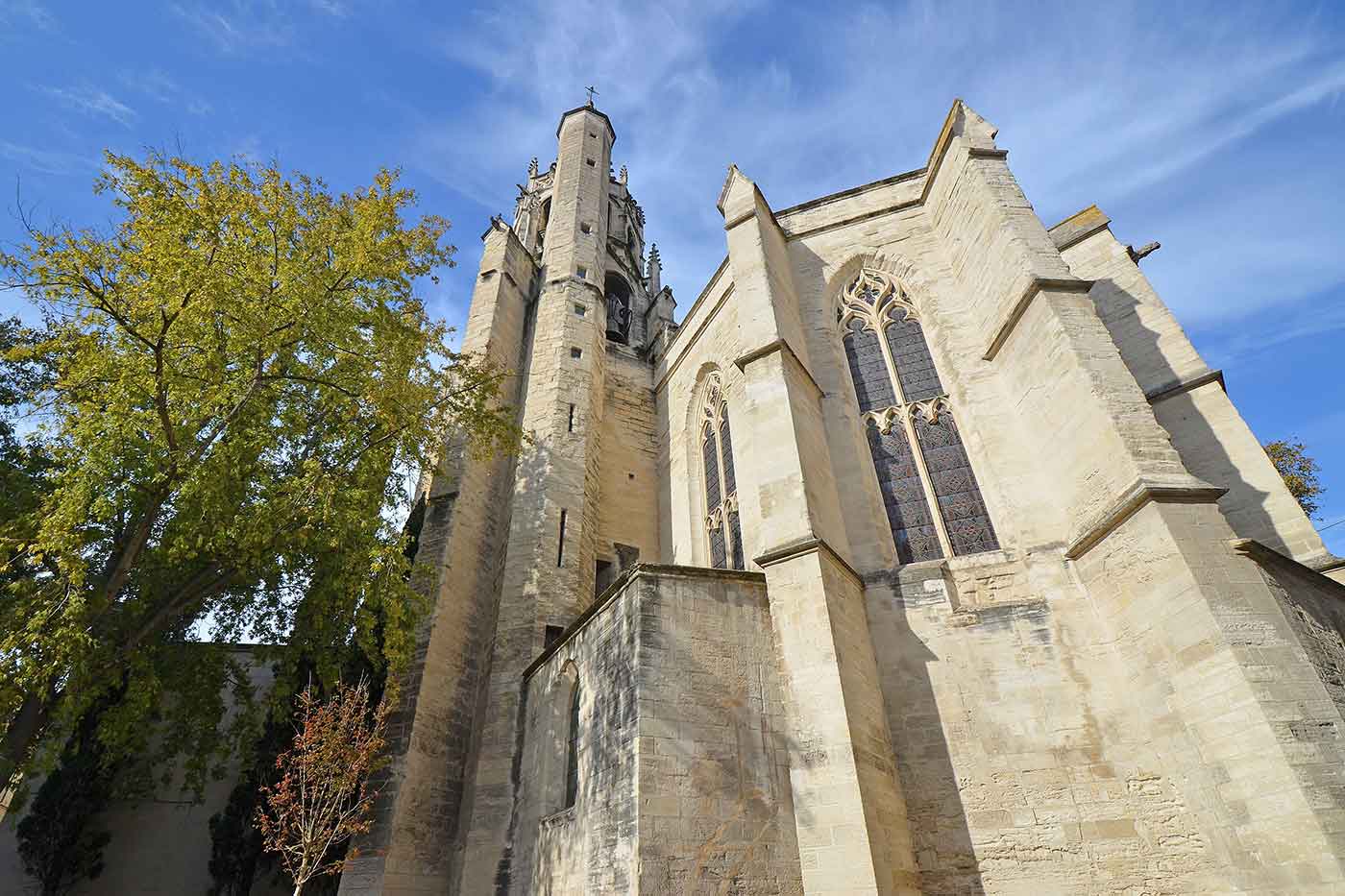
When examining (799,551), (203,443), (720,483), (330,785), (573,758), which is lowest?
(330,785)

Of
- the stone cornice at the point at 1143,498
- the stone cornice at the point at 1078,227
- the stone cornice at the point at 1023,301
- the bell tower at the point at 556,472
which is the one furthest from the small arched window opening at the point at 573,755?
the stone cornice at the point at 1078,227

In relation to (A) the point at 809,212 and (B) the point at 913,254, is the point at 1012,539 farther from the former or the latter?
(A) the point at 809,212

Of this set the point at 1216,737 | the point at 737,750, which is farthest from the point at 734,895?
the point at 1216,737

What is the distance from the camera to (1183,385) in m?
9.56

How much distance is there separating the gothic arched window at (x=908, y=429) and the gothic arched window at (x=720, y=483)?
247 cm

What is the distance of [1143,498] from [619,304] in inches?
702

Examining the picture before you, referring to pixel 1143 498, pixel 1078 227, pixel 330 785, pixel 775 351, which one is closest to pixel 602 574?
pixel 330 785

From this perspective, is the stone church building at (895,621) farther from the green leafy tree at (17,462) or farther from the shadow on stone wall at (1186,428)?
the green leafy tree at (17,462)

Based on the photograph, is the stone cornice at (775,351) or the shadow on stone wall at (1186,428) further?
the stone cornice at (775,351)

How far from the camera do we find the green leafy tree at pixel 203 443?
21.4 feet

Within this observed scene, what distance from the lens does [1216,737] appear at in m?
5.22

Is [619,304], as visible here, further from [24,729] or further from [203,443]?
[24,729]

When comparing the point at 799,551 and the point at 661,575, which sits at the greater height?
the point at 799,551

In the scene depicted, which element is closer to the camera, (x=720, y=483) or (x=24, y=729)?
(x=24, y=729)
